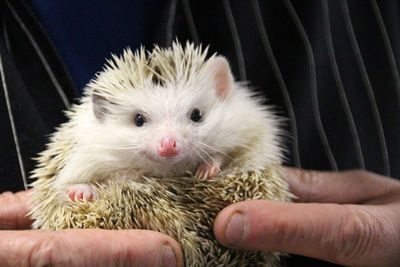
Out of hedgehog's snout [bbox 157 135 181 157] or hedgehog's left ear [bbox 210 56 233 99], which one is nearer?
hedgehog's snout [bbox 157 135 181 157]

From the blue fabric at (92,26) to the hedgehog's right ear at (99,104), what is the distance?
0.42 m

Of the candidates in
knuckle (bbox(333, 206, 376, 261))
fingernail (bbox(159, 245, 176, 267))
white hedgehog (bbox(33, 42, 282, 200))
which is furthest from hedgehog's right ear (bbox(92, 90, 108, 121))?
knuckle (bbox(333, 206, 376, 261))

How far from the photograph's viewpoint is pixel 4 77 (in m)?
1.56

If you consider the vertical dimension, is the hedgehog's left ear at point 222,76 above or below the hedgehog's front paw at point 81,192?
above

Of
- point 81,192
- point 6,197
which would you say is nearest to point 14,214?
point 6,197

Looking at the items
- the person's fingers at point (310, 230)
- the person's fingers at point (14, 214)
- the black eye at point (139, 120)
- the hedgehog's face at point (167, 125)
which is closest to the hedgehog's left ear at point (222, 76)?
the hedgehog's face at point (167, 125)

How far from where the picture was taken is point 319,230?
1057 mm

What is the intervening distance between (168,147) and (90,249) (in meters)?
0.29

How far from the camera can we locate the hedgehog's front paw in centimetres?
103

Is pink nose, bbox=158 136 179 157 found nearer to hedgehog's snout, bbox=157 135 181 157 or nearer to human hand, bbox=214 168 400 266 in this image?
hedgehog's snout, bbox=157 135 181 157

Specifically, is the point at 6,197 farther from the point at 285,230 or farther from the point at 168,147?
the point at 285,230

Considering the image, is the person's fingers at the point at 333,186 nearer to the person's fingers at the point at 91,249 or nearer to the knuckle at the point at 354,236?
the knuckle at the point at 354,236

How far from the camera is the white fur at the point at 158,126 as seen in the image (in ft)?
3.42

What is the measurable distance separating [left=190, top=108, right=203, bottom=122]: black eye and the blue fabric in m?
0.52
